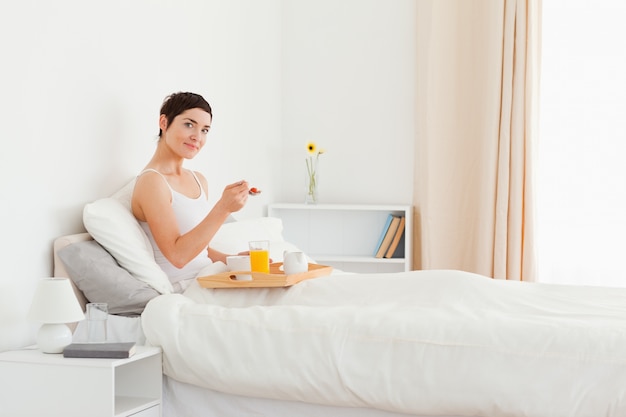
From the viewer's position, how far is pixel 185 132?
108 inches

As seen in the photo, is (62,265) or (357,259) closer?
(62,265)

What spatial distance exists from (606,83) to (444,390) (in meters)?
2.66

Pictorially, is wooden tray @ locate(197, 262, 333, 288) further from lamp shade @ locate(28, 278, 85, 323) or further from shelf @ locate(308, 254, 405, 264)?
shelf @ locate(308, 254, 405, 264)

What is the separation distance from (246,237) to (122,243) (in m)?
0.81

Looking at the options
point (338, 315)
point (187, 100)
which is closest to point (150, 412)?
point (338, 315)

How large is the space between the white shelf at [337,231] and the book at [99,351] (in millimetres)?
2347

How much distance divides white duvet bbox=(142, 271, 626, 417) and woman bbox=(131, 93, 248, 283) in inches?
7.7

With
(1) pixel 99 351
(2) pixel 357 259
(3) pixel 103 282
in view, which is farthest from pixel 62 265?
(2) pixel 357 259

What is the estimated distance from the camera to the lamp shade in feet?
6.59

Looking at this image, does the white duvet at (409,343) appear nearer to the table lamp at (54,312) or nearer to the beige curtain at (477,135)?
the table lamp at (54,312)

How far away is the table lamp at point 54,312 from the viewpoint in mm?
2014

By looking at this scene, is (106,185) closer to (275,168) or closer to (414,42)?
(275,168)

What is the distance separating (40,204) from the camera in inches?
92.0

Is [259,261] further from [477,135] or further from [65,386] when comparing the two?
[477,135]
